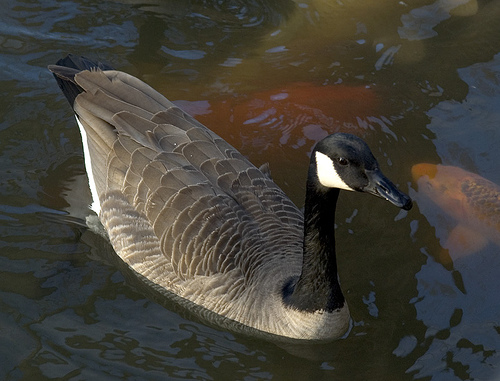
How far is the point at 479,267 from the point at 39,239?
3.63m

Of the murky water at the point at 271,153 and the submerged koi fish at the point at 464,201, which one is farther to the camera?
the submerged koi fish at the point at 464,201

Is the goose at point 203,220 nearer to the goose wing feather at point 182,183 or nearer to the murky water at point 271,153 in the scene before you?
the goose wing feather at point 182,183

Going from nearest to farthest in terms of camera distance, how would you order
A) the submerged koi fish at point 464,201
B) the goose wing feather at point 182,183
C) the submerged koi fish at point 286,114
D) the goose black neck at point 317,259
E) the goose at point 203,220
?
the goose black neck at point 317,259, the goose at point 203,220, the goose wing feather at point 182,183, the submerged koi fish at point 464,201, the submerged koi fish at point 286,114

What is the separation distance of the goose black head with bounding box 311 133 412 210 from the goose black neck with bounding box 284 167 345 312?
159 millimetres

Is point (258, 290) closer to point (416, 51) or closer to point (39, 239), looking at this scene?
point (39, 239)

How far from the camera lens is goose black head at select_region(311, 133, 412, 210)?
14.0 ft

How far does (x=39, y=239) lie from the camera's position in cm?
588

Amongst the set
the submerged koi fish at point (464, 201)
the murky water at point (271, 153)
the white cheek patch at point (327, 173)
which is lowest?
the submerged koi fish at point (464, 201)

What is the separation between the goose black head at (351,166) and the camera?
14.0ft

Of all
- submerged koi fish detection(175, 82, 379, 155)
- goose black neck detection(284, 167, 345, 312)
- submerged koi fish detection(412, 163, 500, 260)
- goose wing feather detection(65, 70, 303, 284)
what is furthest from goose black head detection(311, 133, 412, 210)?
submerged koi fish detection(175, 82, 379, 155)

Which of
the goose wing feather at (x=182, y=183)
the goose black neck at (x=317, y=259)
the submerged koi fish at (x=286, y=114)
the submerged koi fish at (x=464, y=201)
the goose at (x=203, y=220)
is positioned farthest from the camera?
the submerged koi fish at (x=286, y=114)

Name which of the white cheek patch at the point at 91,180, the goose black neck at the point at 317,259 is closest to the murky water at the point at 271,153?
the white cheek patch at the point at 91,180

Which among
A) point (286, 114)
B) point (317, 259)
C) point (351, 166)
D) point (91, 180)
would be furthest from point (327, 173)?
point (286, 114)

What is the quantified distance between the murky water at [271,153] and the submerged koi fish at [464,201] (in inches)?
4.0
